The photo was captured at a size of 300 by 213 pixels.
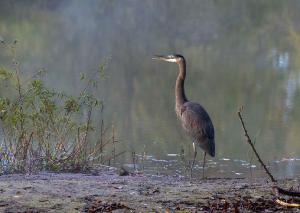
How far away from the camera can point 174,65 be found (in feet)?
84.0

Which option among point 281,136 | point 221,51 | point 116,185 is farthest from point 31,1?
point 116,185

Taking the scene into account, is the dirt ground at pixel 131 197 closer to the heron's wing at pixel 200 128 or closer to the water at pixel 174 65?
the heron's wing at pixel 200 128

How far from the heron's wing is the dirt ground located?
292 cm

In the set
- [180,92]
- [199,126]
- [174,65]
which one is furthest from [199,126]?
[174,65]

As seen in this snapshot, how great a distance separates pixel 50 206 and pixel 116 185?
1006 mm

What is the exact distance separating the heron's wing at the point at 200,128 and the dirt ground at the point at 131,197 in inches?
115

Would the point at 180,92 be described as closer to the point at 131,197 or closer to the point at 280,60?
the point at 131,197

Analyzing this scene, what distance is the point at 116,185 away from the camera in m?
5.33

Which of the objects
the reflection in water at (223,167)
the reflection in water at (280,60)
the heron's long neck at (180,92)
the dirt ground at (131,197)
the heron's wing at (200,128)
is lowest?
the dirt ground at (131,197)

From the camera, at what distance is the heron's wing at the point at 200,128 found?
28.0 feet

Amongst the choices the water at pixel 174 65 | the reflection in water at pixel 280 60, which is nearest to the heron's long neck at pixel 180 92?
the water at pixel 174 65

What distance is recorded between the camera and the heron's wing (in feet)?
28.0

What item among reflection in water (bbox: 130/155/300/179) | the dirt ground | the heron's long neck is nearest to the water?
reflection in water (bbox: 130/155/300/179)

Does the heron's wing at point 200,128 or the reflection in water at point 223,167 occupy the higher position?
the heron's wing at point 200,128
